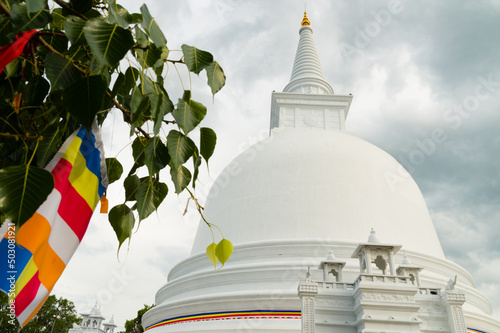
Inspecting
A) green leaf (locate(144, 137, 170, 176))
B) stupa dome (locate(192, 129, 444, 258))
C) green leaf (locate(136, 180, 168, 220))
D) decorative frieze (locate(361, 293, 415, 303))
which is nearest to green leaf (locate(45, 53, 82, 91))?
green leaf (locate(144, 137, 170, 176))

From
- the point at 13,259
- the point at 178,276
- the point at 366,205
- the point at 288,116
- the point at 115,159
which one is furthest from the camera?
the point at 288,116

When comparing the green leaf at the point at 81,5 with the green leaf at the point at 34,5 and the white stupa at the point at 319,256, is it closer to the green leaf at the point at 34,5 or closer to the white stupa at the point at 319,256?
the green leaf at the point at 34,5

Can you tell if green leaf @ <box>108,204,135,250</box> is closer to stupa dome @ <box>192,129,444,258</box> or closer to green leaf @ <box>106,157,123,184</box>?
green leaf @ <box>106,157,123,184</box>

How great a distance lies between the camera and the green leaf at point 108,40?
117 centimetres

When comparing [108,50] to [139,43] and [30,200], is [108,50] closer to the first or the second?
[139,43]

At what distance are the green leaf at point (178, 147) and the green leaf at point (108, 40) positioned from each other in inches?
15.8

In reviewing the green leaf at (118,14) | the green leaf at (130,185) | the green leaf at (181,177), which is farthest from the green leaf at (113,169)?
the green leaf at (118,14)

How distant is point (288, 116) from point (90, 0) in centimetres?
1971

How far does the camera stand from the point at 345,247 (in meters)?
13.1

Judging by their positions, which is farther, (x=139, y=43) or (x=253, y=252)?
(x=253, y=252)

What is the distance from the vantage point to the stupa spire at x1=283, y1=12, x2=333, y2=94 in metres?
22.6

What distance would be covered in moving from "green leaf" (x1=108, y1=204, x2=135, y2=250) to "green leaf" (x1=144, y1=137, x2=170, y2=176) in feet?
0.96

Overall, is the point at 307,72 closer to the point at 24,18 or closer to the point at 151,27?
the point at 151,27

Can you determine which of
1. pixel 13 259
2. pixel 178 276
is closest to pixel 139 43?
pixel 13 259
